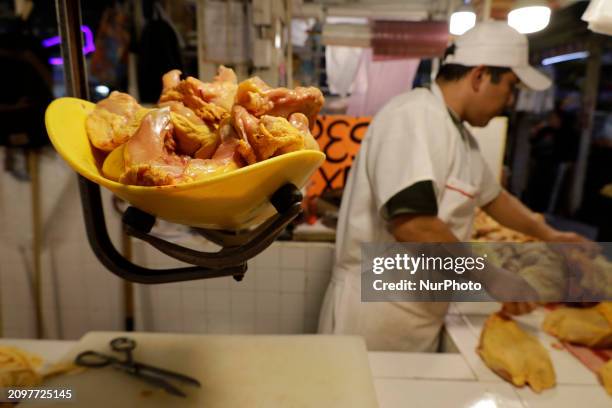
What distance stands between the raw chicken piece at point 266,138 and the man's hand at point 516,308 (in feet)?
3.80

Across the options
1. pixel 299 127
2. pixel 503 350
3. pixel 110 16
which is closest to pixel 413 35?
pixel 110 16

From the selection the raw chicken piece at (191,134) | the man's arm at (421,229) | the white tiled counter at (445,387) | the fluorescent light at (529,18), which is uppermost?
the fluorescent light at (529,18)

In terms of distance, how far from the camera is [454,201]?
1387mm

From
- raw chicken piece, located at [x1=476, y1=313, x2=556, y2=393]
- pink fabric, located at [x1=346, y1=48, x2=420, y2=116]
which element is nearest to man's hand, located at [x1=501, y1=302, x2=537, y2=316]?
raw chicken piece, located at [x1=476, y1=313, x2=556, y2=393]

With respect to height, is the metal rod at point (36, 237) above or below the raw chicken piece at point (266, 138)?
below

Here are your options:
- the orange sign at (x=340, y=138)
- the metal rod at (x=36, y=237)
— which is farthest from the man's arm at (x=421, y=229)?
the metal rod at (x=36, y=237)

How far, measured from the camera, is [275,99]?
1.76ft

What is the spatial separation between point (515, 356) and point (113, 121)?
3.60ft

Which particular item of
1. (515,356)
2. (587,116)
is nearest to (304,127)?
(515,356)

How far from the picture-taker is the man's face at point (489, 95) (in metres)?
1.42

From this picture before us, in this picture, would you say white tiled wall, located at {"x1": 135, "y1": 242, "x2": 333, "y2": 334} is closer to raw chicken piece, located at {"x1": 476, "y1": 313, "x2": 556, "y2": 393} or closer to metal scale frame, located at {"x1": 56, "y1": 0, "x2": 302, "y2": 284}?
raw chicken piece, located at {"x1": 476, "y1": 313, "x2": 556, "y2": 393}

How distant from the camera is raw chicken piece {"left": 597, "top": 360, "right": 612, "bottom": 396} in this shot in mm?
994

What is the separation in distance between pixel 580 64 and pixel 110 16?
3.68m

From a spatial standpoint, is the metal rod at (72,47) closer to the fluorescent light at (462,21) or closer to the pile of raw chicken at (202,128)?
the pile of raw chicken at (202,128)
